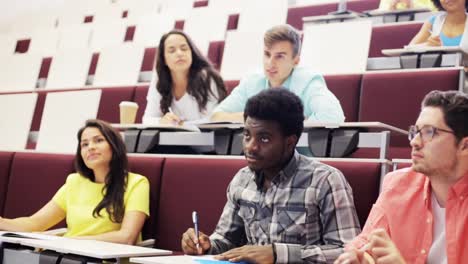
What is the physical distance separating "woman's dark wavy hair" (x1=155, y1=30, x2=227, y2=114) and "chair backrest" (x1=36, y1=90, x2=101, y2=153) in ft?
0.37

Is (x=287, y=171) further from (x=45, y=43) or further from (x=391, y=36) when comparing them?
(x=45, y=43)

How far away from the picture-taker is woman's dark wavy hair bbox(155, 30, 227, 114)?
36.6 inches

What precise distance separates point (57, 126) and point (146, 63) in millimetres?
447

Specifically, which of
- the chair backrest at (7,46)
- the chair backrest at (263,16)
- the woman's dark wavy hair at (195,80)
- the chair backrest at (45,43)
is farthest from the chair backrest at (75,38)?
the woman's dark wavy hair at (195,80)

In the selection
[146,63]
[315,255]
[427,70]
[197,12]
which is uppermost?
[197,12]

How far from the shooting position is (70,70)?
1.44 m

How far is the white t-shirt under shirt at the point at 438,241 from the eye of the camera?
1.52 feet

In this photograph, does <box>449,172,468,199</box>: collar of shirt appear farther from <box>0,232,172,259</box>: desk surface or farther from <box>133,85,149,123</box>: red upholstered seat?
<box>133,85,149,123</box>: red upholstered seat

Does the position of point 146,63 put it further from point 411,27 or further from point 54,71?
point 411,27

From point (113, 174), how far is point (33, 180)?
0.54 feet

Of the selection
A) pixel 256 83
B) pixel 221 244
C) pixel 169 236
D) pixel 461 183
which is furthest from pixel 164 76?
pixel 461 183

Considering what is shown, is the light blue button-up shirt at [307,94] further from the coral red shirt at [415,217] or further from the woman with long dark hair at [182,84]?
the coral red shirt at [415,217]

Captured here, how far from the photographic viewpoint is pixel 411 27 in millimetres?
1181

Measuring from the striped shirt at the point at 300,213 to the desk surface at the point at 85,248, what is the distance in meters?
0.06
